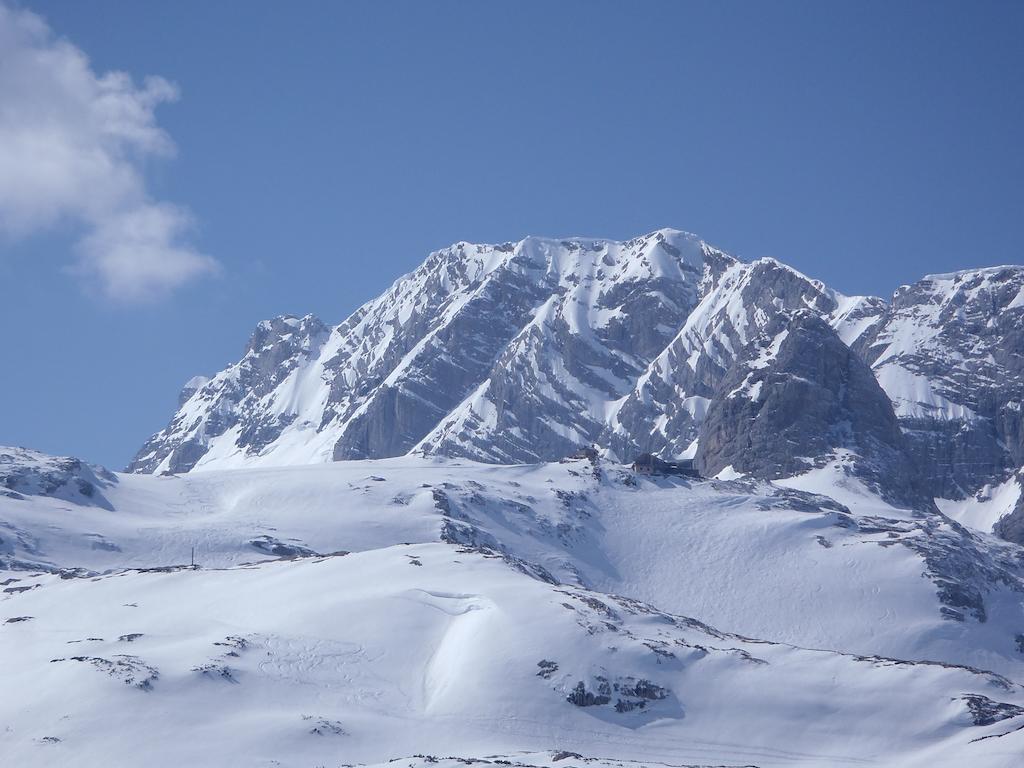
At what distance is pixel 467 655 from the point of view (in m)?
107

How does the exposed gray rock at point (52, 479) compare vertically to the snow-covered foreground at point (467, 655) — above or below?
above

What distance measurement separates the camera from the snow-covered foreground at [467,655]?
9339cm

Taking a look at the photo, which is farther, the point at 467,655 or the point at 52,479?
the point at 52,479

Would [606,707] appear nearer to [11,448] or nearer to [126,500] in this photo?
[126,500]

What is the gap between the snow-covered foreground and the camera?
93.4 metres

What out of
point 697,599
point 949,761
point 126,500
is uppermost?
point 126,500

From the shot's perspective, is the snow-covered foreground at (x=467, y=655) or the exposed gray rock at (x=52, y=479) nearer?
the snow-covered foreground at (x=467, y=655)

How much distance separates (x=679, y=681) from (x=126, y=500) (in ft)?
322

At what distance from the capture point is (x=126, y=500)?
187375 mm

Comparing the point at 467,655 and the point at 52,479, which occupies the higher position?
the point at 52,479

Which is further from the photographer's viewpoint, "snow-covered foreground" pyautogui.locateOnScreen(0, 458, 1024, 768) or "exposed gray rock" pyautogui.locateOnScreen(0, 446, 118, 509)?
"exposed gray rock" pyautogui.locateOnScreen(0, 446, 118, 509)

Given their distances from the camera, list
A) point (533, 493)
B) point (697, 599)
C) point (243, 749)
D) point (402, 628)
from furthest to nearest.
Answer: point (533, 493) → point (697, 599) → point (402, 628) → point (243, 749)

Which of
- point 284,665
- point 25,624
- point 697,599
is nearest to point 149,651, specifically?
point 284,665

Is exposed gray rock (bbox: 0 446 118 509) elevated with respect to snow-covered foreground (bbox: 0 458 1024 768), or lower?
elevated
